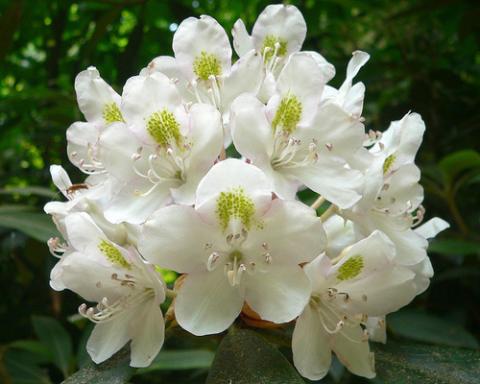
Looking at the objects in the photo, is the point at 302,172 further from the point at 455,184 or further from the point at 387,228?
the point at 455,184

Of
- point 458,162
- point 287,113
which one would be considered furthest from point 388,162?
point 458,162

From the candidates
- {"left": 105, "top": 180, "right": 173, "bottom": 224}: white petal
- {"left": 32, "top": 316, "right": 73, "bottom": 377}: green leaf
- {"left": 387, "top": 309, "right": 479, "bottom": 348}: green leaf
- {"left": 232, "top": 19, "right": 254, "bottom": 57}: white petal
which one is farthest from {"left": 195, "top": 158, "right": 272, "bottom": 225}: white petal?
{"left": 32, "top": 316, "right": 73, "bottom": 377}: green leaf

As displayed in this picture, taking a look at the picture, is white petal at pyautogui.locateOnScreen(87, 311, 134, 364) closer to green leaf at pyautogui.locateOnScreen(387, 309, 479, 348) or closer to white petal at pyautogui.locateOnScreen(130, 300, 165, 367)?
white petal at pyautogui.locateOnScreen(130, 300, 165, 367)

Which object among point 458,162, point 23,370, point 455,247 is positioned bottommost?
point 23,370

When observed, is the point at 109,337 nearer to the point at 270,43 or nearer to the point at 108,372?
the point at 108,372

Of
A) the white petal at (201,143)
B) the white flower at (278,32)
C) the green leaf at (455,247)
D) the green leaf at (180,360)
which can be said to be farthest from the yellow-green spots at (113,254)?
the green leaf at (455,247)

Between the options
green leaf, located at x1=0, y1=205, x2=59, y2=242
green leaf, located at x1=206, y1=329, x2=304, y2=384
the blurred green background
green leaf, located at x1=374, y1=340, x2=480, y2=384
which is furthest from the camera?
the blurred green background
